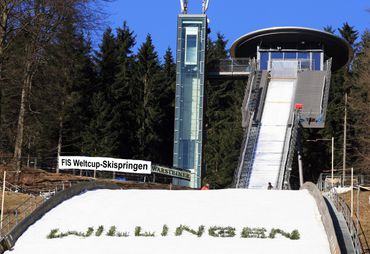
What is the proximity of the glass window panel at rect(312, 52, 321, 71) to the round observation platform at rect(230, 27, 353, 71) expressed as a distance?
98cm

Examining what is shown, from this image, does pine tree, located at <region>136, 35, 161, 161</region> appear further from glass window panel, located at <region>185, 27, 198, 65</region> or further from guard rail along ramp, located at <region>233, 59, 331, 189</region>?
guard rail along ramp, located at <region>233, 59, 331, 189</region>

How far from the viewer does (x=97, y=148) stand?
5872 cm

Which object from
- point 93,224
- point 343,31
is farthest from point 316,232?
point 343,31

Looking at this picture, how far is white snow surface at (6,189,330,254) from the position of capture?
19.9 meters

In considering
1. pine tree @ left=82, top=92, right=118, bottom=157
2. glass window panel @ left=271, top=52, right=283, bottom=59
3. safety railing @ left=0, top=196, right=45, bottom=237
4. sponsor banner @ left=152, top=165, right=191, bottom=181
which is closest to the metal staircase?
glass window panel @ left=271, top=52, right=283, bottom=59

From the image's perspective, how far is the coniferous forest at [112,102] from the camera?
133 feet

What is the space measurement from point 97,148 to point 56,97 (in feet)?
26.8

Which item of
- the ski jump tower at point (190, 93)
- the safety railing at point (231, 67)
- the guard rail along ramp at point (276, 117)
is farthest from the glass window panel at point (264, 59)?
the ski jump tower at point (190, 93)

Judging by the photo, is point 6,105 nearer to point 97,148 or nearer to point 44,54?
point 97,148

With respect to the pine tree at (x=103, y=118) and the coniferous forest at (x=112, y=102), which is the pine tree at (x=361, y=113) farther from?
the pine tree at (x=103, y=118)

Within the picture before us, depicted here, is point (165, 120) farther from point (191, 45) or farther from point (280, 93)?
point (280, 93)

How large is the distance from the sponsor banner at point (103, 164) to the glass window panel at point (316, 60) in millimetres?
19549

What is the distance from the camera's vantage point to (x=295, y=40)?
197 feet

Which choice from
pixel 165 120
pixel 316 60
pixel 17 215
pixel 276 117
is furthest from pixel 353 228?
pixel 165 120
